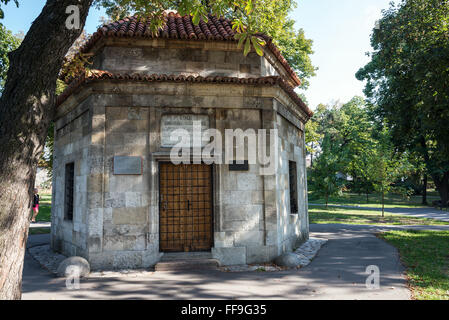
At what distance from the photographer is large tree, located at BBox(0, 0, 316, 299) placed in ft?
11.3

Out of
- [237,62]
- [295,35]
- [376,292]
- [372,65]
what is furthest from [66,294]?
[372,65]

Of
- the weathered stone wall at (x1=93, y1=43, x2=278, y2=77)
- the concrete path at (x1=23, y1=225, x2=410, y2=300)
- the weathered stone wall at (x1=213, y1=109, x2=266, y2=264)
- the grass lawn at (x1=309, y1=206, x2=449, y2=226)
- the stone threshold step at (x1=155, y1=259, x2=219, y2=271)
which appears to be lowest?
the grass lawn at (x1=309, y1=206, x2=449, y2=226)

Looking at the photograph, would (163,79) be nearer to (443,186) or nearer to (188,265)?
(188,265)

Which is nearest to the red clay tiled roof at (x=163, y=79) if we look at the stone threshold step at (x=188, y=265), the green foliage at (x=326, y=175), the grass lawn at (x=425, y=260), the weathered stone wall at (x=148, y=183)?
the weathered stone wall at (x=148, y=183)

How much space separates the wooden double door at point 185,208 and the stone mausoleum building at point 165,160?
0.03 metres

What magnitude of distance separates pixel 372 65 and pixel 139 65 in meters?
18.9

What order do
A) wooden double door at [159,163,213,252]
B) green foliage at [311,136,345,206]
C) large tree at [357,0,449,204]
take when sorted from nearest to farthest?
wooden double door at [159,163,213,252] < large tree at [357,0,449,204] < green foliage at [311,136,345,206]

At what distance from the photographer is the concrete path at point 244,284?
17.5 ft

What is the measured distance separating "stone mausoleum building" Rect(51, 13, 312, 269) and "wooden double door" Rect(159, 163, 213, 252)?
0.08 feet

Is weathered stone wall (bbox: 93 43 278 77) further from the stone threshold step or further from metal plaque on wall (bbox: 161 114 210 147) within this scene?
the stone threshold step

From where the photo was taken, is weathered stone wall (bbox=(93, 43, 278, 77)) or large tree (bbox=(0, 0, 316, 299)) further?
weathered stone wall (bbox=(93, 43, 278, 77))

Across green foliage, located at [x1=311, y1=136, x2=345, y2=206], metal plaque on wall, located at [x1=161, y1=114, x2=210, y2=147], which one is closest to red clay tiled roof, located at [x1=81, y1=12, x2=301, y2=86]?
metal plaque on wall, located at [x1=161, y1=114, x2=210, y2=147]

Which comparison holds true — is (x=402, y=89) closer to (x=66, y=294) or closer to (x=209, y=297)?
(x=209, y=297)

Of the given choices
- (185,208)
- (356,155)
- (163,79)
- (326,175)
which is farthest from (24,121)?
(356,155)
